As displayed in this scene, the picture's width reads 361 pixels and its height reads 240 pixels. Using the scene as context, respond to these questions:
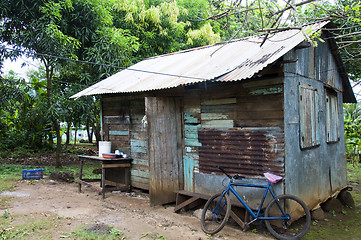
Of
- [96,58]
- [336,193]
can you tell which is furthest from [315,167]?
[96,58]

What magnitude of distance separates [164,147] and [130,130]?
170 centimetres

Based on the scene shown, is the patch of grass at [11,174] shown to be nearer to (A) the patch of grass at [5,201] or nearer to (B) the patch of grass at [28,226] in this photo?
(A) the patch of grass at [5,201]

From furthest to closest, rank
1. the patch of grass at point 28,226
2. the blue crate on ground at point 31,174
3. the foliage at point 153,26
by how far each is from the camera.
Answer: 1. the foliage at point 153,26
2. the blue crate on ground at point 31,174
3. the patch of grass at point 28,226

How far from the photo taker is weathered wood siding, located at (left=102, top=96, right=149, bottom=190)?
7.71 m

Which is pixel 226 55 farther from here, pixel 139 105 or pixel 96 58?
pixel 96 58

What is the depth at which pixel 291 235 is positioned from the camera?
5320 millimetres

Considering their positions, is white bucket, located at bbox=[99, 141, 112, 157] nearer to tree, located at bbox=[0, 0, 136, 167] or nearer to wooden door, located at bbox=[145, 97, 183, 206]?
wooden door, located at bbox=[145, 97, 183, 206]

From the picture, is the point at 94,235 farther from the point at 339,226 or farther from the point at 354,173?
the point at 354,173

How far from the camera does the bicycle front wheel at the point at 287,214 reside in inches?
201

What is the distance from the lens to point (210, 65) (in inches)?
257

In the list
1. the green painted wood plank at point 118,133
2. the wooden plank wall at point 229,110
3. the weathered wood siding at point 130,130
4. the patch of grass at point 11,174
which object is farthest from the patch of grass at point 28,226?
the green painted wood plank at point 118,133

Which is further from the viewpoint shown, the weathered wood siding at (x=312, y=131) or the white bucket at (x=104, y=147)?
the white bucket at (x=104, y=147)

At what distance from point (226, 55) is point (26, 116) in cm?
1153

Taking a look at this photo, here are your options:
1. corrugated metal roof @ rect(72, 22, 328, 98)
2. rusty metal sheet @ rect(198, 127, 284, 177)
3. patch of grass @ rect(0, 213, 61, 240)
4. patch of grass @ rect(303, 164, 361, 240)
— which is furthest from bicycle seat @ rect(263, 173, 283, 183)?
patch of grass @ rect(0, 213, 61, 240)
